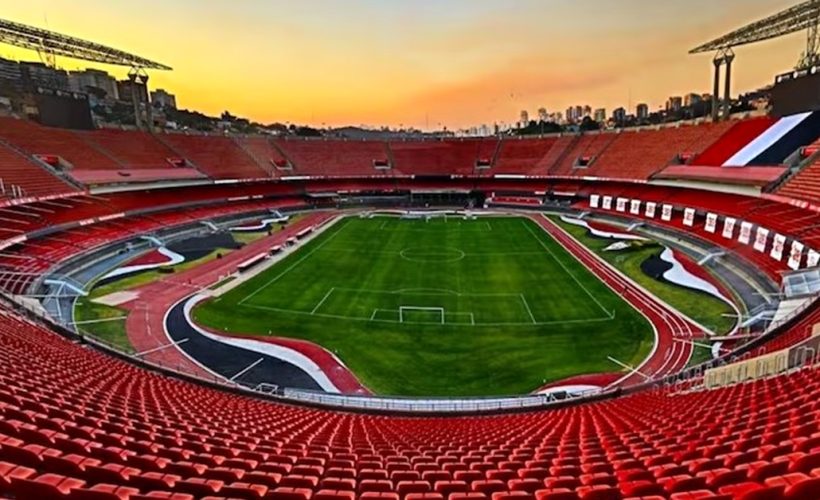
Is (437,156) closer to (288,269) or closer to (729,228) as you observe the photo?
(288,269)

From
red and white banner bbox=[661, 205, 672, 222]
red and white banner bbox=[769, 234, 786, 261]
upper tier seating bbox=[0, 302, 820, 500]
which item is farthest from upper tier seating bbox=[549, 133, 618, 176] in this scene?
upper tier seating bbox=[0, 302, 820, 500]

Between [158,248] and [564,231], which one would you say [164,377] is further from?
[564,231]

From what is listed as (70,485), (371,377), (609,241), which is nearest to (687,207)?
(609,241)

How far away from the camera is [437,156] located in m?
76.1

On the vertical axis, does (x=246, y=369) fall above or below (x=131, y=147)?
below

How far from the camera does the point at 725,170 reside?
4131 centimetres

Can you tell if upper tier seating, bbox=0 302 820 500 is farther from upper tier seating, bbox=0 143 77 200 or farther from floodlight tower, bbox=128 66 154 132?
floodlight tower, bbox=128 66 154 132

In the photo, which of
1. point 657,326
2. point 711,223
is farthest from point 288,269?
point 711,223

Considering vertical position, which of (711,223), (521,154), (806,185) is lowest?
(711,223)

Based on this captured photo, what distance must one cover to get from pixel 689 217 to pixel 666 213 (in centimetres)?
374

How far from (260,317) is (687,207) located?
36854 mm

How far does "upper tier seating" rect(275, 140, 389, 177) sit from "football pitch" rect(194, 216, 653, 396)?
30.9 m

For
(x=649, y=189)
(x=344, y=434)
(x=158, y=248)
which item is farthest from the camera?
(x=649, y=189)

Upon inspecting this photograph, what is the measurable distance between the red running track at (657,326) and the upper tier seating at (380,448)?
242 inches
